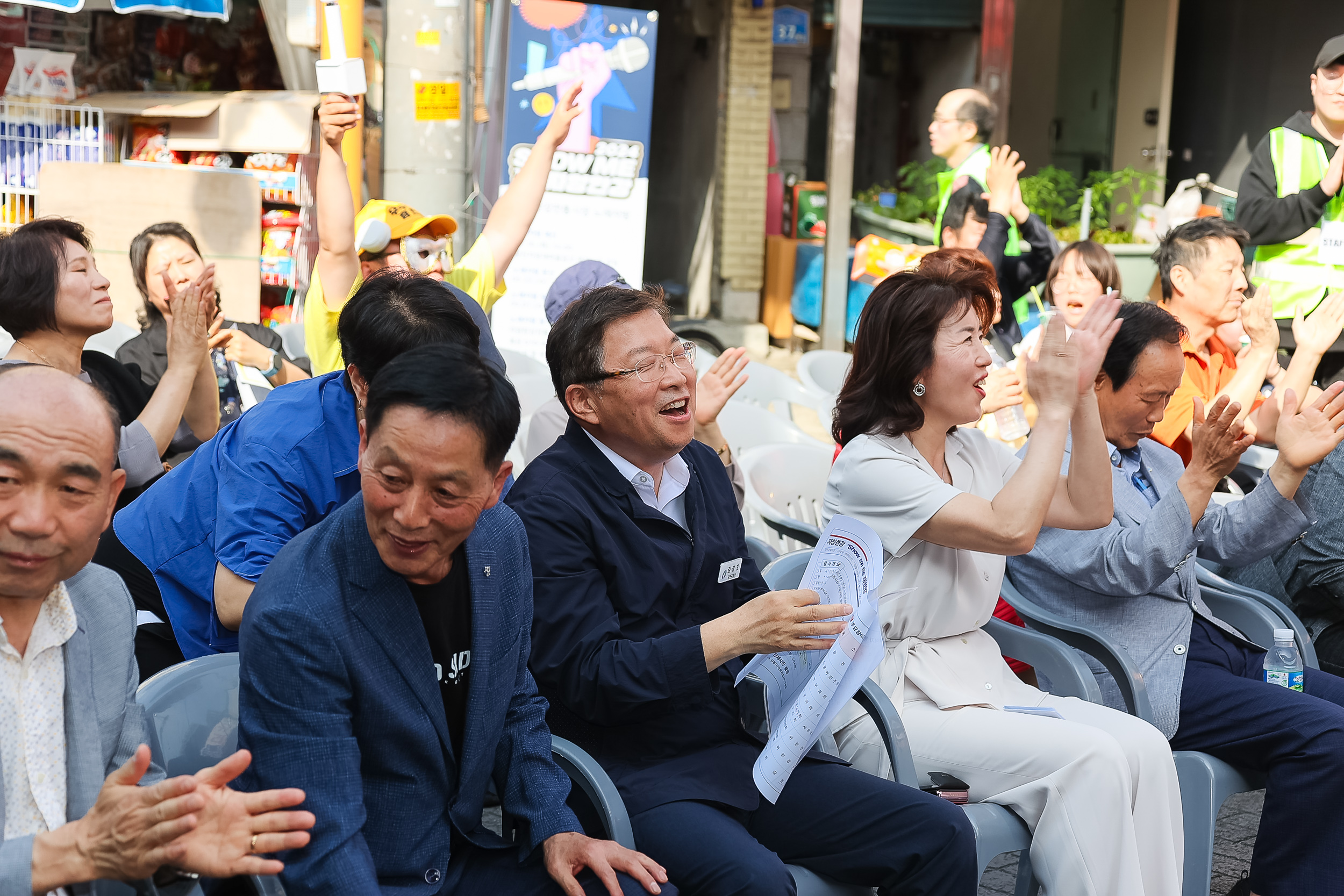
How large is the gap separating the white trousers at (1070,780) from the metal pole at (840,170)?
6.33 meters

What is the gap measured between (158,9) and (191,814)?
5.50 m

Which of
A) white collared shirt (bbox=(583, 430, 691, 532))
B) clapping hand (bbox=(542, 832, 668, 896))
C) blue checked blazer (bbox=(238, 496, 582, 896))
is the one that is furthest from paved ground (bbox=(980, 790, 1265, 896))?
blue checked blazer (bbox=(238, 496, 582, 896))

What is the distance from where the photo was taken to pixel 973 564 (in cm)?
283

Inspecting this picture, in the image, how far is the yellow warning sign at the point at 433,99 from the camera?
5.10 m

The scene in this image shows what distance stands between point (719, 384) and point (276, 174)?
4.33 metres

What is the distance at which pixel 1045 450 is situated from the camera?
8.61 ft

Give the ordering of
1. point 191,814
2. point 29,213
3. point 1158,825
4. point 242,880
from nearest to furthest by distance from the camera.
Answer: point 191,814
point 242,880
point 1158,825
point 29,213

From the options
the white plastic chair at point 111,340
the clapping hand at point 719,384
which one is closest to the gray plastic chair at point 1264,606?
the clapping hand at point 719,384

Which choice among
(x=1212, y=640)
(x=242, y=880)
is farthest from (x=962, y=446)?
(x=242, y=880)

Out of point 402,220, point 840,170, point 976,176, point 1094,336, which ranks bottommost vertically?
point 1094,336

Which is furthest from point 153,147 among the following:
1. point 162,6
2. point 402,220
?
point 402,220

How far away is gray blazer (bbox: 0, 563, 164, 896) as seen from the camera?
68.4 inches

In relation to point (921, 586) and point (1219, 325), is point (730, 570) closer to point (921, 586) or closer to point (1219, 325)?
point (921, 586)

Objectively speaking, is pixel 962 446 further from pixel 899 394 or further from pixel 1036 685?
pixel 1036 685
